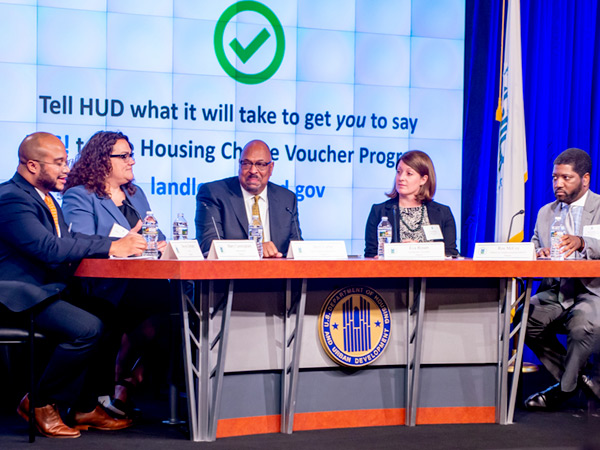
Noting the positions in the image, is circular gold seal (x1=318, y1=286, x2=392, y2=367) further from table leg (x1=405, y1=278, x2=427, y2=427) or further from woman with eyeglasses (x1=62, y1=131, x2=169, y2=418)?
woman with eyeglasses (x1=62, y1=131, x2=169, y2=418)

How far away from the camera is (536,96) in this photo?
18.4ft

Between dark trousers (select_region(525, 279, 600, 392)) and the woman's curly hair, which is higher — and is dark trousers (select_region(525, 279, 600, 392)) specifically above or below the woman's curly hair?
below

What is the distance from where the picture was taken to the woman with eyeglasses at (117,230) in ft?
11.5

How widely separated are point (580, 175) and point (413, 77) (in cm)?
165

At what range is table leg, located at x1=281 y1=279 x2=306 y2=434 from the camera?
3164 millimetres

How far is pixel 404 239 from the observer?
4.25 m

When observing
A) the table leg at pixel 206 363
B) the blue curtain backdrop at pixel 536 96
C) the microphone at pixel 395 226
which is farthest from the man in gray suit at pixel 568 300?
the table leg at pixel 206 363

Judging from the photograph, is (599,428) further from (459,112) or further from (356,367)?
(459,112)

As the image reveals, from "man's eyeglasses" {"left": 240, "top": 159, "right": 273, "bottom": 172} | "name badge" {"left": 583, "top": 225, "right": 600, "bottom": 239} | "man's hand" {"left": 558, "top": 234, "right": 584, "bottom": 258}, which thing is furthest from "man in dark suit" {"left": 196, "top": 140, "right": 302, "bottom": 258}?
"name badge" {"left": 583, "top": 225, "right": 600, "bottom": 239}

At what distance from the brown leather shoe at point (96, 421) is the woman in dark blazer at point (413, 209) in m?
1.74

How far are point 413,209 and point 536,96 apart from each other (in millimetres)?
1957

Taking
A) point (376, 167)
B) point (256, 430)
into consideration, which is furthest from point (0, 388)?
point (376, 167)

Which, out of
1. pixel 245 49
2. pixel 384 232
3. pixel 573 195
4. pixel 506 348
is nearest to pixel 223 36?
pixel 245 49

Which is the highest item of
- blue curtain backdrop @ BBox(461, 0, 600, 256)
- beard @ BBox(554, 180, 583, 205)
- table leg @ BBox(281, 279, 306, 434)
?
blue curtain backdrop @ BBox(461, 0, 600, 256)
